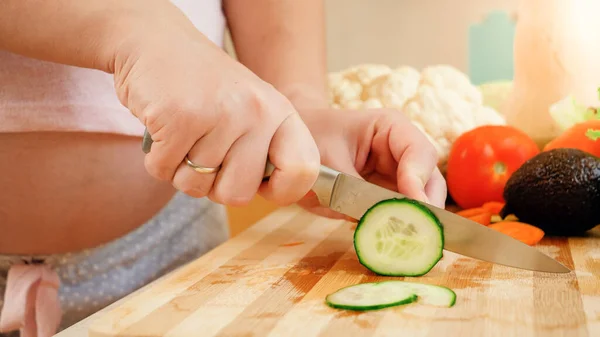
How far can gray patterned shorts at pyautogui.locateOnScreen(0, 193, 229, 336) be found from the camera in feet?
3.44

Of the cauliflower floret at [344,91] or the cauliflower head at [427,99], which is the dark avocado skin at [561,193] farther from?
the cauliflower floret at [344,91]

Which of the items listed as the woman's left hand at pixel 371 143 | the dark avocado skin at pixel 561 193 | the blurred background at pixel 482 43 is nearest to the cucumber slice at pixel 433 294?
the woman's left hand at pixel 371 143

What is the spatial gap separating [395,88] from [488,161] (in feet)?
1.03

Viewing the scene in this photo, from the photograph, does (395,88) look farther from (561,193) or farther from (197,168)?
(197,168)

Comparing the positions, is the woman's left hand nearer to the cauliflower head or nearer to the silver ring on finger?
the silver ring on finger

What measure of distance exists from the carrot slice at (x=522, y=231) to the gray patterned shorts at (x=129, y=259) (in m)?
0.55

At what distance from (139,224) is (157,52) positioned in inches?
18.2

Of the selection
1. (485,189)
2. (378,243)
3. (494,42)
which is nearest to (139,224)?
(378,243)

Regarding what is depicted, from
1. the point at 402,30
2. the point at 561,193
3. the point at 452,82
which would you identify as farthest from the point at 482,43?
the point at 561,193

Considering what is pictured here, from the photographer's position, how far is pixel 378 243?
0.86 meters

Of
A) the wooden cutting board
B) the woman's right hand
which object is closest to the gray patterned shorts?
the wooden cutting board

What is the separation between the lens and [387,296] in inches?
29.1

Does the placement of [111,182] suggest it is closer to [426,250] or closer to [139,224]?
[139,224]

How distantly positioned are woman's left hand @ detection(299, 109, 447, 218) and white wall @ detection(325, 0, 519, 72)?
1000 millimetres
